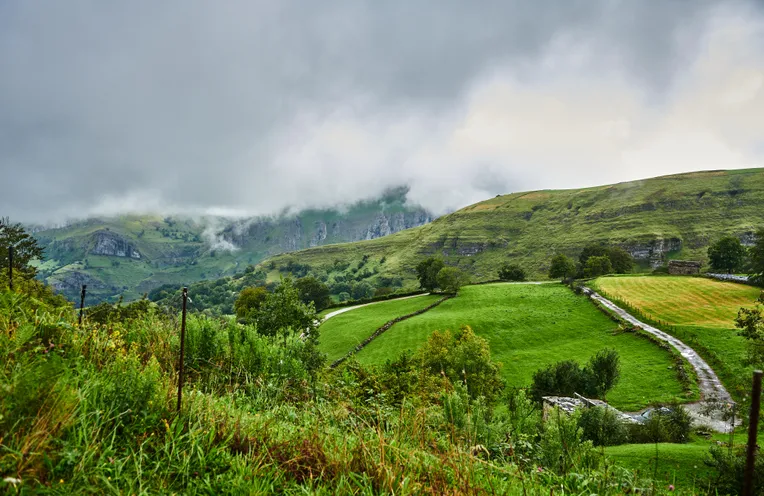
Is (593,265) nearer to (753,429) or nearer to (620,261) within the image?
(620,261)

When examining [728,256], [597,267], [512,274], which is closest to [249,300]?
[512,274]

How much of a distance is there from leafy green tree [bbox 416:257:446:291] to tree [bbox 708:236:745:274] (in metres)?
79.0

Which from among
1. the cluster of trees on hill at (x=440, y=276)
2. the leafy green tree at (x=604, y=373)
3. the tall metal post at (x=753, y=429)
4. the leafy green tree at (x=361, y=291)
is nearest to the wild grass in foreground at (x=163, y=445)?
the tall metal post at (x=753, y=429)

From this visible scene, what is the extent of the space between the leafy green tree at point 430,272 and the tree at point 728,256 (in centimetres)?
7903

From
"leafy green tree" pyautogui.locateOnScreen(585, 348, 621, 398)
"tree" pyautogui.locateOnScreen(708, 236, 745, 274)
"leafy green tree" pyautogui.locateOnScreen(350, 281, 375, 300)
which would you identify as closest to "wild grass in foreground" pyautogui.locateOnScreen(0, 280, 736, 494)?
"leafy green tree" pyautogui.locateOnScreen(585, 348, 621, 398)

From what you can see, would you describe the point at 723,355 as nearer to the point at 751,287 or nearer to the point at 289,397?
the point at 751,287

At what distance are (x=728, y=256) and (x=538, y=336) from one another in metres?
84.7

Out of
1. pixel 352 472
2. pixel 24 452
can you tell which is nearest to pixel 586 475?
pixel 352 472

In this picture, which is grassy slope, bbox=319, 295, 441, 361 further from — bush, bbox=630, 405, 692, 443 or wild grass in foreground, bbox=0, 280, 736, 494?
wild grass in foreground, bbox=0, 280, 736, 494

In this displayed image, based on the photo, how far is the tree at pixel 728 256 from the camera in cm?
10500

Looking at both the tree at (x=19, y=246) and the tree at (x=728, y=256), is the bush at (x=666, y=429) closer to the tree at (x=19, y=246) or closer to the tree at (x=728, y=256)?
the tree at (x=19, y=246)

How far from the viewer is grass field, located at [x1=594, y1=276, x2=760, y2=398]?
43.7 meters

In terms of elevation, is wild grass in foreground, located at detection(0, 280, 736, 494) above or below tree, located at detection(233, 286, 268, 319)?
above

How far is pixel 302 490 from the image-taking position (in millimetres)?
4074
